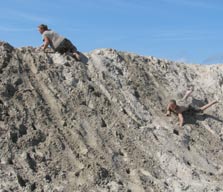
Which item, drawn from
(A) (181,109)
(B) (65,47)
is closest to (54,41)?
(B) (65,47)

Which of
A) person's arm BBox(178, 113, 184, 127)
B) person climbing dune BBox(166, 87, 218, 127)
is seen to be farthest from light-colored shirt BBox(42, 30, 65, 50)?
person's arm BBox(178, 113, 184, 127)

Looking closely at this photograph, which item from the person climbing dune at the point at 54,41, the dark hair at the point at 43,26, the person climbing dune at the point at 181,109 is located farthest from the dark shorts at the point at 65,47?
the person climbing dune at the point at 181,109

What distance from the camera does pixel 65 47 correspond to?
50.7 ft

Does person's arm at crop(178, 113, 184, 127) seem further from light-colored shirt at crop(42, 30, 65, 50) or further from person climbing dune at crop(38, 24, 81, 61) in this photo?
light-colored shirt at crop(42, 30, 65, 50)

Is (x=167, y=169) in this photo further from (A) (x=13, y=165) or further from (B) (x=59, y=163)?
(A) (x=13, y=165)

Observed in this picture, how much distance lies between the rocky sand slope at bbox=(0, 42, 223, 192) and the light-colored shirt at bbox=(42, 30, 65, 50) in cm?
28

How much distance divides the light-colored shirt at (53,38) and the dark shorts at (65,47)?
0.09 metres

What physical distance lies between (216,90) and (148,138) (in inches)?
181

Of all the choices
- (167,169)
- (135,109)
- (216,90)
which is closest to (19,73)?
(135,109)

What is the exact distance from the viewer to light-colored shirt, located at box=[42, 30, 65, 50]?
1509 cm

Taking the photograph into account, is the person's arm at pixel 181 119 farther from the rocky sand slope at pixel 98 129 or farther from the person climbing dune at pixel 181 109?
the rocky sand slope at pixel 98 129

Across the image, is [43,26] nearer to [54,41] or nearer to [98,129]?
[54,41]

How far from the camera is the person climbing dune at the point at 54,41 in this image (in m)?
15.1

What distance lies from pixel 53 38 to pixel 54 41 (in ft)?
0.38
